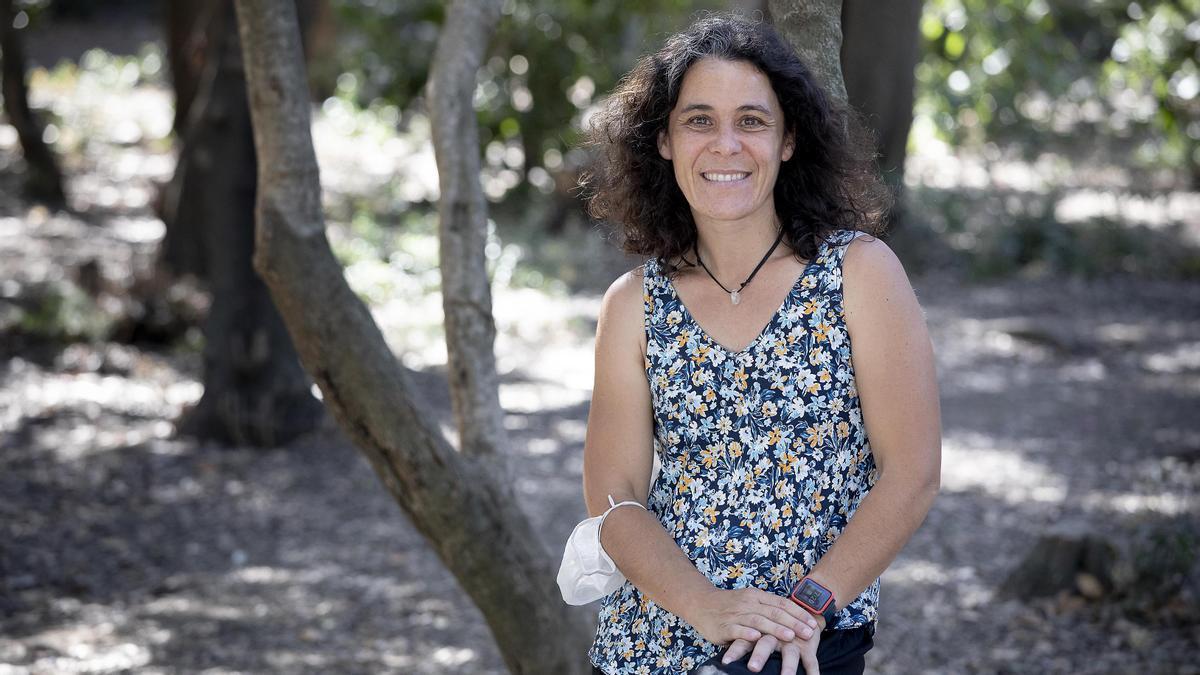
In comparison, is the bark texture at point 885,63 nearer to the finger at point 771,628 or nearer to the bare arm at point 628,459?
the bare arm at point 628,459

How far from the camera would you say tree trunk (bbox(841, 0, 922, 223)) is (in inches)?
148

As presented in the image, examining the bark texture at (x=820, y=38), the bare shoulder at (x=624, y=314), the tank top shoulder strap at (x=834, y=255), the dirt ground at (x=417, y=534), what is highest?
the bark texture at (x=820, y=38)

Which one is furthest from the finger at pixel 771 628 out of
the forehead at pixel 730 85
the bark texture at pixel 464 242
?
the bark texture at pixel 464 242

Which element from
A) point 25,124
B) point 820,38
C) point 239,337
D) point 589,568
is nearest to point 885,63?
point 820,38

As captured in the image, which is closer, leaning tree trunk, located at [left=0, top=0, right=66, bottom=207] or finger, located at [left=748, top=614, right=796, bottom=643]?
finger, located at [left=748, top=614, right=796, bottom=643]

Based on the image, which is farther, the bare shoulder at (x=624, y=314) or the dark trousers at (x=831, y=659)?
the bare shoulder at (x=624, y=314)

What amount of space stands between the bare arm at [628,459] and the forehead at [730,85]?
0.37m

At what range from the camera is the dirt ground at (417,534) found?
4.51 meters

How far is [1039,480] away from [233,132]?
4495 mm

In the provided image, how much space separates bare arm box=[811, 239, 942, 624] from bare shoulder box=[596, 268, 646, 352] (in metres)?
0.42

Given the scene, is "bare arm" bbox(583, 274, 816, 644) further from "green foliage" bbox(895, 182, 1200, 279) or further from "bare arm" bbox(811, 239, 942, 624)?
"green foliage" bbox(895, 182, 1200, 279)

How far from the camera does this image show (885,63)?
Answer: 12.9 ft

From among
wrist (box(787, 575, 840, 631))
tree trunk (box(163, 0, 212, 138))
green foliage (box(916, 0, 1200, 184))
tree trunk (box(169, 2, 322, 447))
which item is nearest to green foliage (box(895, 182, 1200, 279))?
green foliage (box(916, 0, 1200, 184))

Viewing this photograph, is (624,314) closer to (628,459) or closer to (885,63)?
(628,459)
